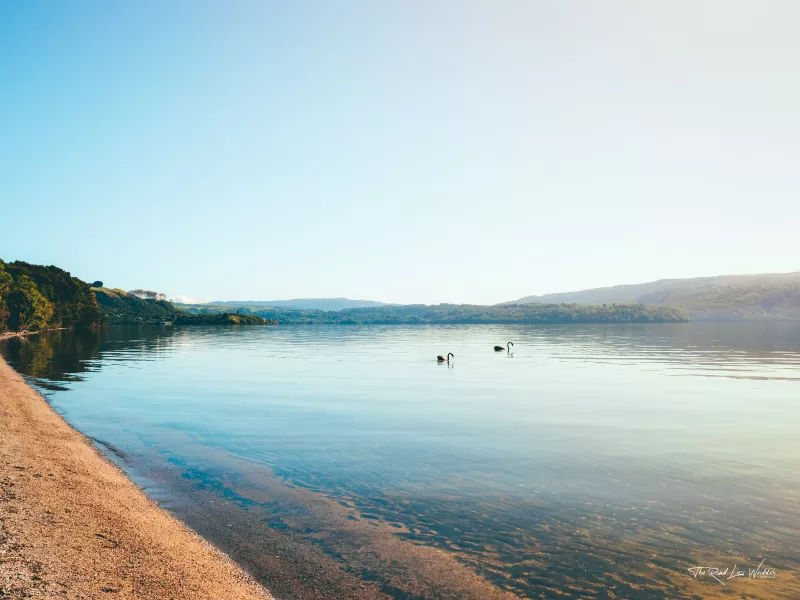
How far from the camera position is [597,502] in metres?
20.5

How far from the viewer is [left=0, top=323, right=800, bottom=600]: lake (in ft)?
49.3

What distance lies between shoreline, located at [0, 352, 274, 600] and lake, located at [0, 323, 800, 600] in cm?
120

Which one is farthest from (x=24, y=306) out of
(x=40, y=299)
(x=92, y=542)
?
(x=92, y=542)

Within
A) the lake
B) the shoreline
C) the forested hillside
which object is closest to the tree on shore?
the forested hillside

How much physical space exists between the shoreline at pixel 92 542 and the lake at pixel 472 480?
120cm

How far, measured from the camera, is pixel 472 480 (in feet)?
77.0

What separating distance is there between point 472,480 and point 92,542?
15.1 m

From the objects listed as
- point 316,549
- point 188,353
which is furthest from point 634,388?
point 188,353

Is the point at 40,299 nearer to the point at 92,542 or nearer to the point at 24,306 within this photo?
the point at 24,306

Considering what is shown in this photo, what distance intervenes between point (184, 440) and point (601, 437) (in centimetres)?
2576

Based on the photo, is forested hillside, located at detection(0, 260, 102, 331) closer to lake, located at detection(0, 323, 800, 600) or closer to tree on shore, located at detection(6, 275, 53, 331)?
tree on shore, located at detection(6, 275, 53, 331)

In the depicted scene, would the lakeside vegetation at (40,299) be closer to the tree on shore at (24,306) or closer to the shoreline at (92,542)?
the tree on shore at (24,306)

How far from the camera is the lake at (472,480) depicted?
15039 mm

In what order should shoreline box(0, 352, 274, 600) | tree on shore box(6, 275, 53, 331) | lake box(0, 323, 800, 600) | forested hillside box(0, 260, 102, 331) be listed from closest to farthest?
shoreline box(0, 352, 274, 600)
lake box(0, 323, 800, 600)
forested hillside box(0, 260, 102, 331)
tree on shore box(6, 275, 53, 331)
